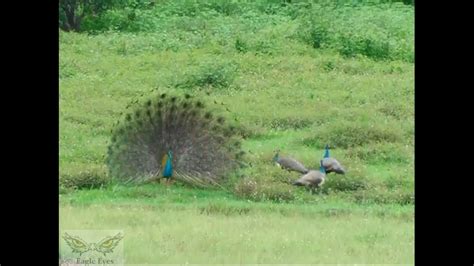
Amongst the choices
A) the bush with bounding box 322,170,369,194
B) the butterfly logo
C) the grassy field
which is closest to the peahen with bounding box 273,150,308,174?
the grassy field

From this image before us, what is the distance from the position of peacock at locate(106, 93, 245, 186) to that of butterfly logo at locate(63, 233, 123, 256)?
728 millimetres

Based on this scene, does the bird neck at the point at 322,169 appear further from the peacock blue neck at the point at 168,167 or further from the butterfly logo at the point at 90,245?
the butterfly logo at the point at 90,245

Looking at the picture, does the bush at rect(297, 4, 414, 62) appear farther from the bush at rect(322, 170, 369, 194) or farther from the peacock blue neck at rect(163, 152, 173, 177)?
the peacock blue neck at rect(163, 152, 173, 177)

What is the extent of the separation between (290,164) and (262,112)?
37 cm

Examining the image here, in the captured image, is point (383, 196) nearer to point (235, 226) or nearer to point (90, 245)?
point (235, 226)

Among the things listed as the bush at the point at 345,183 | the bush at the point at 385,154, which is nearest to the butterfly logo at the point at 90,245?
the bush at the point at 345,183

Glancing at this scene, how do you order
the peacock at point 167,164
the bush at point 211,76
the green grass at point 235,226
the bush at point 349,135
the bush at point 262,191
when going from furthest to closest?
the bush at point 211,76, the bush at point 349,135, the bush at point 262,191, the peacock at point 167,164, the green grass at point 235,226

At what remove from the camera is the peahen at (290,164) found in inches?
212

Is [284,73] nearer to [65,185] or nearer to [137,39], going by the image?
[137,39]

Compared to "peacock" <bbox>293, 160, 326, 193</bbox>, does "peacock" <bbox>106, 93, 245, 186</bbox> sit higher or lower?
higher

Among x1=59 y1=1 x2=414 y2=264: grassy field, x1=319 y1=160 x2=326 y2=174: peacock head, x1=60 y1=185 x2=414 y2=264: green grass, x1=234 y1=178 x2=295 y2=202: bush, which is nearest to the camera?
x1=60 y1=185 x2=414 y2=264: green grass

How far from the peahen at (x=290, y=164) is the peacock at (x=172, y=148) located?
0.71 ft

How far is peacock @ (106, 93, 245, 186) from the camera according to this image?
5.15 meters
